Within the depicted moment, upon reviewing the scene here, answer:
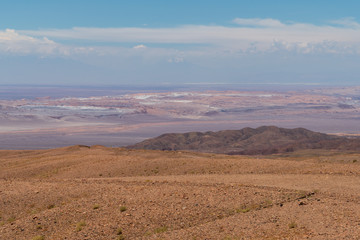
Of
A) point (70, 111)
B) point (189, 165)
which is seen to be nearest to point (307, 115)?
point (70, 111)

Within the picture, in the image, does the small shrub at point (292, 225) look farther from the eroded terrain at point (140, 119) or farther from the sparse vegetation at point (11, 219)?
the eroded terrain at point (140, 119)

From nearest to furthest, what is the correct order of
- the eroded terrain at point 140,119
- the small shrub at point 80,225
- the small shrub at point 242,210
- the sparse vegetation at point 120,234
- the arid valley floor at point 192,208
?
the arid valley floor at point 192,208 → the sparse vegetation at point 120,234 → the small shrub at point 80,225 → the small shrub at point 242,210 → the eroded terrain at point 140,119

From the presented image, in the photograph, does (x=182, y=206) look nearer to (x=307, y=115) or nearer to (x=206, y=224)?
(x=206, y=224)

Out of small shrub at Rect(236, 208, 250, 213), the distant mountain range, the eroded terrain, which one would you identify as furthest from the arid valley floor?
the eroded terrain

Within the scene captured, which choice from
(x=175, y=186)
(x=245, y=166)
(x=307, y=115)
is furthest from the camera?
(x=307, y=115)

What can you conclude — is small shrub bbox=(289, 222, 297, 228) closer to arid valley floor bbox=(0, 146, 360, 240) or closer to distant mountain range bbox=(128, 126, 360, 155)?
arid valley floor bbox=(0, 146, 360, 240)

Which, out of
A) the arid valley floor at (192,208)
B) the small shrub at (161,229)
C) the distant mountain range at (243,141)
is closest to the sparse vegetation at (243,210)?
the arid valley floor at (192,208)

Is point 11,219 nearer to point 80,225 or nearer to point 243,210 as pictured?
point 80,225

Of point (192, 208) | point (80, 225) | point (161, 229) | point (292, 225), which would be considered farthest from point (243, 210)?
point (80, 225)

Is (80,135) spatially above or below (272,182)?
below
